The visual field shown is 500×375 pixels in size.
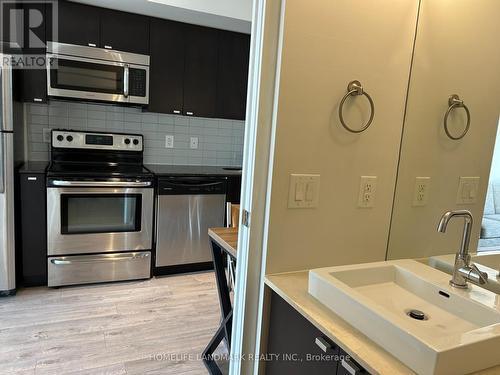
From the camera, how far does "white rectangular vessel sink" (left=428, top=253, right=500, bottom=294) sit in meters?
1.15

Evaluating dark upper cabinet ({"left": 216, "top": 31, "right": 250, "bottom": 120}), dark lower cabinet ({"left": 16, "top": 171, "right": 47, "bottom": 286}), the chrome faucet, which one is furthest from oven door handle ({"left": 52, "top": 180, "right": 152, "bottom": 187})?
the chrome faucet

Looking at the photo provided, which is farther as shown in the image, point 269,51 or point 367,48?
point 367,48

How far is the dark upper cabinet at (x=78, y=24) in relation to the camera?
284 cm

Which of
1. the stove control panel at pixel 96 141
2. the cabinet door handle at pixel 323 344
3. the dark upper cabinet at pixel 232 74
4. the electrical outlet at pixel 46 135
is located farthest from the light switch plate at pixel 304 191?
the electrical outlet at pixel 46 135

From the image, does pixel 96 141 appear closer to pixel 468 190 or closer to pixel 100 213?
pixel 100 213

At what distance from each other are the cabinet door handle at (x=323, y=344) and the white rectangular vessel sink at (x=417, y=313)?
0.09m

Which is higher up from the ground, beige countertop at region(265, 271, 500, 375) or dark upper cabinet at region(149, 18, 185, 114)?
dark upper cabinet at region(149, 18, 185, 114)

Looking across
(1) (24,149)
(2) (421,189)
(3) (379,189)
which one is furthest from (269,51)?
(1) (24,149)

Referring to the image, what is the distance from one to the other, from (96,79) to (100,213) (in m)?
1.09

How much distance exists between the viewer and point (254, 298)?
4.46ft

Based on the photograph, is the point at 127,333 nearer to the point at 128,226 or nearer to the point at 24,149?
the point at 128,226

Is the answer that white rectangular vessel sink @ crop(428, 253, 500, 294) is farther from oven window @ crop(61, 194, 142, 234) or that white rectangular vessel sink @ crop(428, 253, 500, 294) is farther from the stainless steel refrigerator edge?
the stainless steel refrigerator edge

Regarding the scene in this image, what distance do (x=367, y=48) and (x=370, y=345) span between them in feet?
3.24

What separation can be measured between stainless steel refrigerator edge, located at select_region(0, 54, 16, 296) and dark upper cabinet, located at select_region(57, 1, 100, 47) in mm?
542
